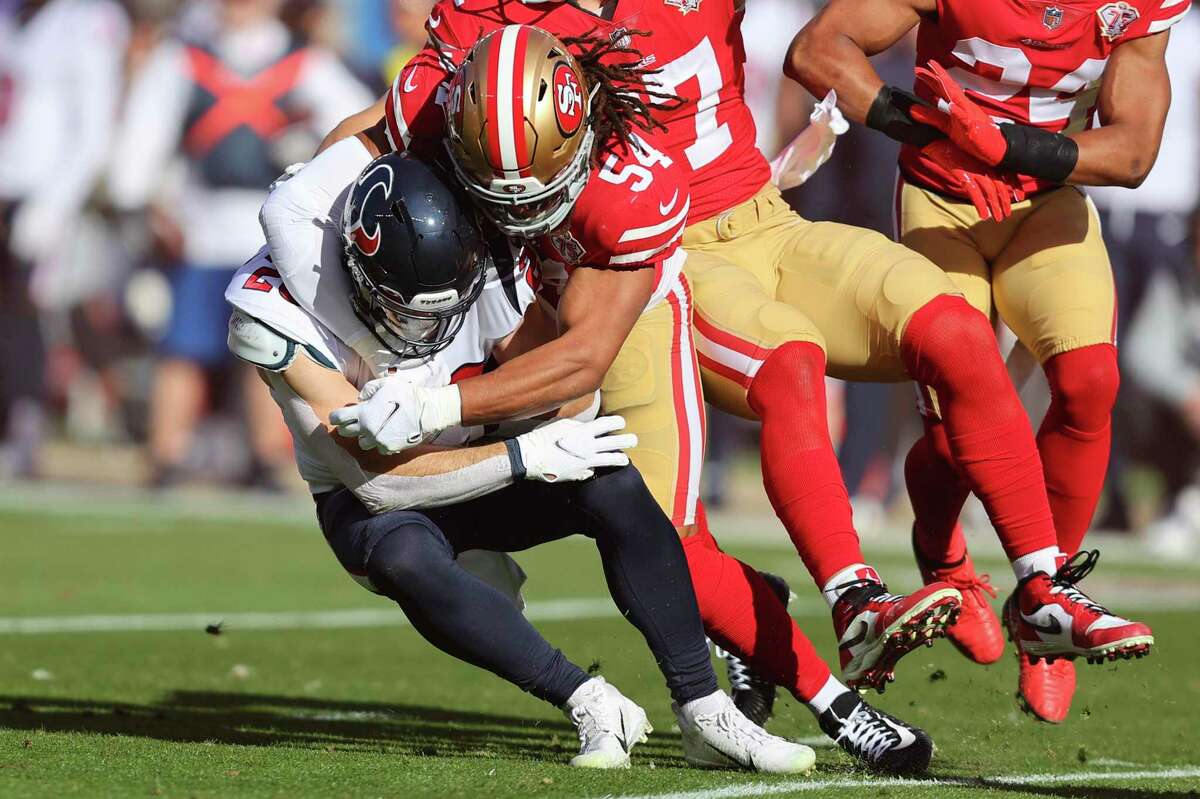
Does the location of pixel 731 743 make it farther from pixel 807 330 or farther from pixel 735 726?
pixel 807 330

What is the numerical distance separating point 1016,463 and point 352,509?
1.66 m

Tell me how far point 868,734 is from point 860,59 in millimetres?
1829

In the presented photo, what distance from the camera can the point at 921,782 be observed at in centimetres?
432

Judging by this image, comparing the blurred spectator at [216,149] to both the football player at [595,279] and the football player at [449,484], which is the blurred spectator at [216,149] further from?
the football player at [449,484]

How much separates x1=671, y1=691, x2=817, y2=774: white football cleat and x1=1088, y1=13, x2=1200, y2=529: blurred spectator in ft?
23.1

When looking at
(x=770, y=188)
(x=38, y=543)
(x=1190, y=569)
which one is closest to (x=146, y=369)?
(x=38, y=543)

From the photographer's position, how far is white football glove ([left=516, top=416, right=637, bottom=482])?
4355 mm

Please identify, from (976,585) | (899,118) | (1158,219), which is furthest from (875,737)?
(1158,219)

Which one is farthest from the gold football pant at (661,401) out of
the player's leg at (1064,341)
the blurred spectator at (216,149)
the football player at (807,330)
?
the blurred spectator at (216,149)

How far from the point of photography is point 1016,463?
4828 millimetres

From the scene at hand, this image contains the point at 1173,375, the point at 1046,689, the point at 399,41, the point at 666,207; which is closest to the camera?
the point at 666,207

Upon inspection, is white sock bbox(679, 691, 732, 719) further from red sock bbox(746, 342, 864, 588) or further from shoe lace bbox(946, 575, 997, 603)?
shoe lace bbox(946, 575, 997, 603)

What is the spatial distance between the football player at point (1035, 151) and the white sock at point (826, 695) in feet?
1.81

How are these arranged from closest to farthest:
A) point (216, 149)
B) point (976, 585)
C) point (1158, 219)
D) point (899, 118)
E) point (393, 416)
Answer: point (393, 416) → point (899, 118) → point (976, 585) → point (1158, 219) → point (216, 149)
